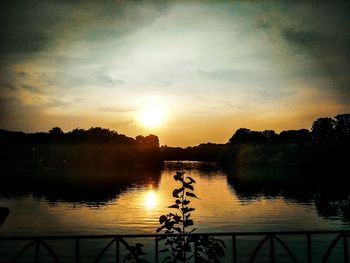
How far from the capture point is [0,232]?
32562mm

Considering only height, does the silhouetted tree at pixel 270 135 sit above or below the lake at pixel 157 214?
above

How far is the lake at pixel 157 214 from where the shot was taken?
34281 mm

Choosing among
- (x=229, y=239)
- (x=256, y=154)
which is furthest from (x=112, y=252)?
(x=256, y=154)

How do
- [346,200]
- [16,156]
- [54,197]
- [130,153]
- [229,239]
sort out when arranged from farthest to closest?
[130,153] < [16,156] < [54,197] < [346,200] < [229,239]

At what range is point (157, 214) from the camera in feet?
139

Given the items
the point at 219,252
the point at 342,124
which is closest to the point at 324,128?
the point at 342,124

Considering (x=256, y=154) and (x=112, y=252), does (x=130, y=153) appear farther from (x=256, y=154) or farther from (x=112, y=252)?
(x=112, y=252)

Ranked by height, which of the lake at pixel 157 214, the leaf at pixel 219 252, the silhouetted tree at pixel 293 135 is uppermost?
the silhouetted tree at pixel 293 135

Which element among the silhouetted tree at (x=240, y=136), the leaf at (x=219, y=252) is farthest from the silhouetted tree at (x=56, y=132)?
the leaf at (x=219, y=252)

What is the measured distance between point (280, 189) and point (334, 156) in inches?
927

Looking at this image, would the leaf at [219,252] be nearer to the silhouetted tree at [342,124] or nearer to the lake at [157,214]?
the lake at [157,214]

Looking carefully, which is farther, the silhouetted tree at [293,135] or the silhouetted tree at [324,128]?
the silhouetted tree at [293,135]

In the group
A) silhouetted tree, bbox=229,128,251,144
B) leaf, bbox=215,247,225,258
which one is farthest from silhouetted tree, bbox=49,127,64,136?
leaf, bbox=215,247,225,258

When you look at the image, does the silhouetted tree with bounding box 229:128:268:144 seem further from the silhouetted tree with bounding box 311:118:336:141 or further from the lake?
the lake
